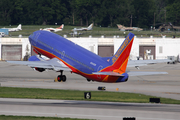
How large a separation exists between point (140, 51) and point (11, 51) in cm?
4316

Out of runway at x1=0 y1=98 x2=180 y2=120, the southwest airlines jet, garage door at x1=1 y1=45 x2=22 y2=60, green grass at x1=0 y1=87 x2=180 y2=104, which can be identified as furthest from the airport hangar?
runway at x1=0 y1=98 x2=180 y2=120

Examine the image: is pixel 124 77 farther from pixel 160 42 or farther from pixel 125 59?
pixel 160 42

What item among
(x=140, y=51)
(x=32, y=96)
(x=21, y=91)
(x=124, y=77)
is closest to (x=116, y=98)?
(x=124, y=77)

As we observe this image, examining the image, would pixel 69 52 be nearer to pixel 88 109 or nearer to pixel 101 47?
pixel 88 109

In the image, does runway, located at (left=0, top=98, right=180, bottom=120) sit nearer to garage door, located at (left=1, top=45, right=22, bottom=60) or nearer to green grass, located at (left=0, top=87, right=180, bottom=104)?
green grass, located at (left=0, top=87, right=180, bottom=104)

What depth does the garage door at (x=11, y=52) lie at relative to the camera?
118m

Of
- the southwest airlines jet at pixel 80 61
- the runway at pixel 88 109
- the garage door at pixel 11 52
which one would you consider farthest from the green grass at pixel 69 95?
the garage door at pixel 11 52

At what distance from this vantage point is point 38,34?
2549 inches

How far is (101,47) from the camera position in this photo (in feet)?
389

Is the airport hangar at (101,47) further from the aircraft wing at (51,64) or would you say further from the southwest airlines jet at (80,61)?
the aircraft wing at (51,64)

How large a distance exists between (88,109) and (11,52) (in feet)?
282

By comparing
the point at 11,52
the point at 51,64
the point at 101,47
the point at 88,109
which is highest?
the point at 101,47

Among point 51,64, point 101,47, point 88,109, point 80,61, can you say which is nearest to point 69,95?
point 80,61

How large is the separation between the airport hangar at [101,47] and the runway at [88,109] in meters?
77.3
